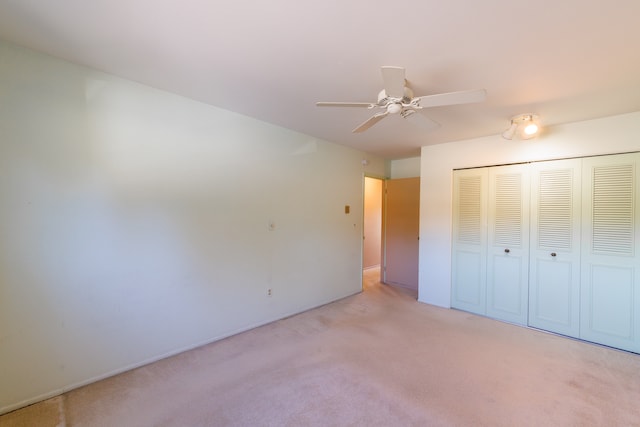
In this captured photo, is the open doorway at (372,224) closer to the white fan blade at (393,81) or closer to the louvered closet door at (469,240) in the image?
the louvered closet door at (469,240)

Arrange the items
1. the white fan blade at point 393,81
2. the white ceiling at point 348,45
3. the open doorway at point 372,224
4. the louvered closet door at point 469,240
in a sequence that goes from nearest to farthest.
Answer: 1. the white ceiling at point 348,45
2. the white fan blade at point 393,81
3. the louvered closet door at point 469,240
4. the open doorway at point 372,224

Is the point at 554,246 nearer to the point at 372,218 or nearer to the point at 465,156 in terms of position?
the point at 465,156

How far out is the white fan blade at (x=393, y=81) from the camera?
1.52 meters

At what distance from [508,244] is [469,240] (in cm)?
44

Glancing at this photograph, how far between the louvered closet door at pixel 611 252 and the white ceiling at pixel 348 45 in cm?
65

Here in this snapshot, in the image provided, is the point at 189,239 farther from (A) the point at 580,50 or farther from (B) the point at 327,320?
(A) the point at 580,50

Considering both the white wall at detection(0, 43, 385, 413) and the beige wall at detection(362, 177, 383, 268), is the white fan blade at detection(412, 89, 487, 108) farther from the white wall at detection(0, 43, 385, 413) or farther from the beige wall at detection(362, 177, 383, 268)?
the beige wall at detection(362, 177, 383, 268)

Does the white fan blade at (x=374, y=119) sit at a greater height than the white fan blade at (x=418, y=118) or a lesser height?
lesser

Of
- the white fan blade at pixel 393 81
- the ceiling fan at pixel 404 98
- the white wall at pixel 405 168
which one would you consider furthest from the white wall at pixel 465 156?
the white fan blade at pixel 393 81

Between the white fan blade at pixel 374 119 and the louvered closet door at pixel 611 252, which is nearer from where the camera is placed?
the white fan blade at pixel 374 119

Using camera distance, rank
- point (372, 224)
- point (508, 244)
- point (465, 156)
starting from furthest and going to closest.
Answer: point (372, 224) → point (465, 156) → point (508, 244)

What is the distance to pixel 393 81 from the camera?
5.33 ft

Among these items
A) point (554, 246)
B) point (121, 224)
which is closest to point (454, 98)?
point (554, 246)

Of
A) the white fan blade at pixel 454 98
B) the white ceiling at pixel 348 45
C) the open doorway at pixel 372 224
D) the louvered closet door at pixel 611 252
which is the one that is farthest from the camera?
the open doorway at pixel 372 224
